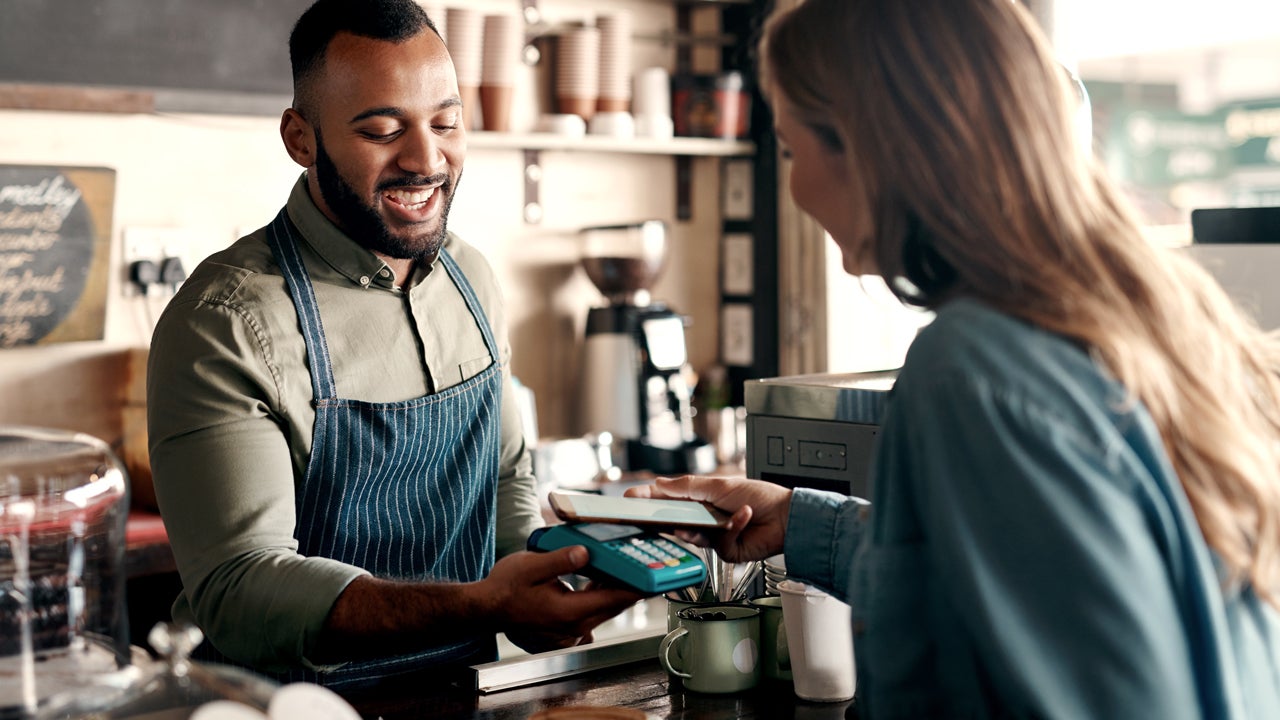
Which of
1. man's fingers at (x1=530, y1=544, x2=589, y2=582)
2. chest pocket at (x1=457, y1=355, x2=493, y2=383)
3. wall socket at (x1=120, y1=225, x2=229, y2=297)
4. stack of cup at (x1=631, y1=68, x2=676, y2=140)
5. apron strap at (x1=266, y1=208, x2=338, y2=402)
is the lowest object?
man's fingers at (x1=530, y1=544, x2=589, y2=582)

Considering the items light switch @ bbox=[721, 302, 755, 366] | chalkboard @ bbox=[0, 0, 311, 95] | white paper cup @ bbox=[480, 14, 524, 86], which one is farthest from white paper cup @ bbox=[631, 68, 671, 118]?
chalkboard @ bbox=[0, 0, 311, 95]

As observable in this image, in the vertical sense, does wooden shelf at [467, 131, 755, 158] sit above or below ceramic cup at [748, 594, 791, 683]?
above

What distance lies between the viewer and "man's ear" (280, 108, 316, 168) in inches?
71.4

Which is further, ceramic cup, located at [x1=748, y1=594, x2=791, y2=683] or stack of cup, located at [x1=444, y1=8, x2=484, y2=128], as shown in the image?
stack of cup, located at [x1=444, y1=8, x2=484, y2=128]

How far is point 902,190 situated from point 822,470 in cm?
71

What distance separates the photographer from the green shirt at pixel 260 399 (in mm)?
1521

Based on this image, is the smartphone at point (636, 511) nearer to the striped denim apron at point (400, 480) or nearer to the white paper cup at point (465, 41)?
the striped denim apron at point (400, 480)

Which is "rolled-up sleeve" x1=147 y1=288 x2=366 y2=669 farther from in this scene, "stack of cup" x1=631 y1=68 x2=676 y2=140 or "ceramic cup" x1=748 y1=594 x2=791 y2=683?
"stack of cup" x1=631 y1=68 x2=676 y2=140

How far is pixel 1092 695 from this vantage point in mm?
836

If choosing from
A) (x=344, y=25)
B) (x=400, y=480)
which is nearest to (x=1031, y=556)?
(x=400, y=480)

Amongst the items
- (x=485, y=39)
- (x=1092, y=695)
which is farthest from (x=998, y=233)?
(x=485, y=39)

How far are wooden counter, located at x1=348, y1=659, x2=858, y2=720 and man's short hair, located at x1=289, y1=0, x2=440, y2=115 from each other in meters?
0.87

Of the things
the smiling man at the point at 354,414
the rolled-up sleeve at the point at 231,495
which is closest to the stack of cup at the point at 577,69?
the smiling man at the point at 354,414

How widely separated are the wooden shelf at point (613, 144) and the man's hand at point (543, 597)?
6.91 ft
